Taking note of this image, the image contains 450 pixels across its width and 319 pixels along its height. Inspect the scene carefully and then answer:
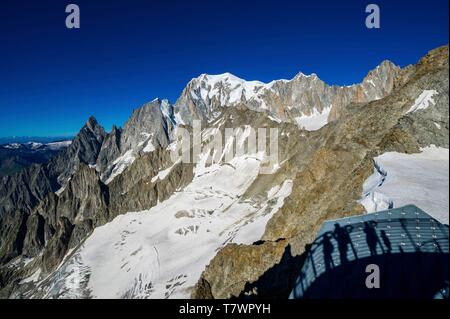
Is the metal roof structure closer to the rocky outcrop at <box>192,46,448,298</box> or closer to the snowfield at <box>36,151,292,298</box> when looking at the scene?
the rocky outcrop at <box>192,46,448,298</box>

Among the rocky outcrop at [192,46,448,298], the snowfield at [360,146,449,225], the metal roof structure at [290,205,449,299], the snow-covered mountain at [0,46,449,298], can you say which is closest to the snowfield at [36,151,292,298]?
the snow-covered mountain at [0,46,449,298]

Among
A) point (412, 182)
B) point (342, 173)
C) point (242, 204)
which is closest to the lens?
point (412, 182)

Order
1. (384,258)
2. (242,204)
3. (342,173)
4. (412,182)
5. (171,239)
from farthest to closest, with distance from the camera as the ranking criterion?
1. (242,204)
2. (171,239)
3. (342,173)
4. (412,182)
5. (384,258)

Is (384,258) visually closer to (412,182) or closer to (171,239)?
(412,182)

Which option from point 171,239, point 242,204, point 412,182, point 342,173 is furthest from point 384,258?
point 171,239
